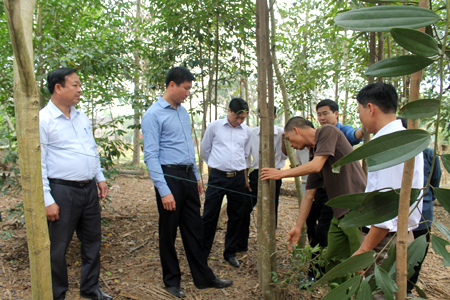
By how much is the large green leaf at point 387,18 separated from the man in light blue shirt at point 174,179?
2048 millimetres

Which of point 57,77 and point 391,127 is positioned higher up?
point 57,77

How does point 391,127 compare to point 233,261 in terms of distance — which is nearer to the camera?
point 391,127

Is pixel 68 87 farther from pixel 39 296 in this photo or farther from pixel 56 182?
pixel 39 296

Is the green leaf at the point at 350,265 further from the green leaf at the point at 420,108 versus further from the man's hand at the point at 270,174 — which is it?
the man's hand at the point at 270,174

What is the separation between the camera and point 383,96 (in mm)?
1529

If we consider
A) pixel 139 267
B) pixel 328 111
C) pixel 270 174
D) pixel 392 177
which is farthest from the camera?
pixel 328 111

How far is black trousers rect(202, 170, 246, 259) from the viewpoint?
3367 millimetres

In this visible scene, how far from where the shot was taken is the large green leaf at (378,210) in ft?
2.67

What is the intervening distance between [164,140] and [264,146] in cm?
98

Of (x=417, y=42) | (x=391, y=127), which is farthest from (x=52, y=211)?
(x=417, y=42)

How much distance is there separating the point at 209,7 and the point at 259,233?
237 centimetres

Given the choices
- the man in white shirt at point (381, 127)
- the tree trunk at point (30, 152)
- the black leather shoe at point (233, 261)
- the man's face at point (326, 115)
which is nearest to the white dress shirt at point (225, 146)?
the man's face at point (326, 115)

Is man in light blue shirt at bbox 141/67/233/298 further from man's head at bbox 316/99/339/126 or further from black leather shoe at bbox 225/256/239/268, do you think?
man's head at bbox 316/99/339/126

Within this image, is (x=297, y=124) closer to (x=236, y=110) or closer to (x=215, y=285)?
(x=236, y=110)
